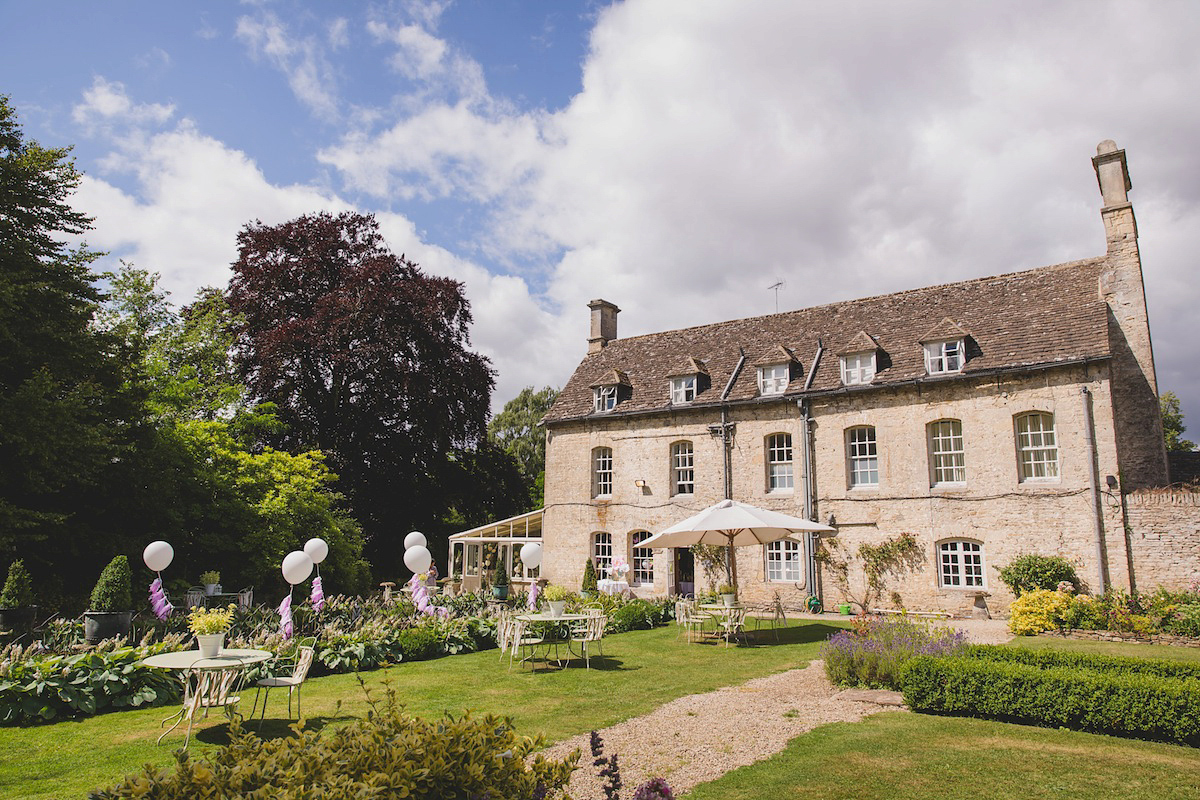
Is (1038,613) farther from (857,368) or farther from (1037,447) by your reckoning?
(857,368)

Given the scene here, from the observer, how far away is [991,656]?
9.33 m

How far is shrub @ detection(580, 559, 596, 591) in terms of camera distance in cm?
2244

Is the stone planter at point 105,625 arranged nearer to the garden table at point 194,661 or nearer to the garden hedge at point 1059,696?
the garden table at point 194,661

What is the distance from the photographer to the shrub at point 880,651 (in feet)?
31.1

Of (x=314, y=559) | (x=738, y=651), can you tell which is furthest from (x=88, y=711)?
(x=738, y=651)

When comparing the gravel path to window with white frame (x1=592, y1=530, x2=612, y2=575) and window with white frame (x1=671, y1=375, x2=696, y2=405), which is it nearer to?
window with white frame (x1=671, y1=375, x2=696, y2=405)

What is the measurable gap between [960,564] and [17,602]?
1957 centimetres

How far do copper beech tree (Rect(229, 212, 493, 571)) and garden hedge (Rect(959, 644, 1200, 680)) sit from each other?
67.2 feet

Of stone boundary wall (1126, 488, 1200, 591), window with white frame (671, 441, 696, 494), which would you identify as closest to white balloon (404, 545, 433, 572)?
window with white frame (671, 441, 696, 494)

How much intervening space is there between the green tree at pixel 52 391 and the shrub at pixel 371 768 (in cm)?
1229

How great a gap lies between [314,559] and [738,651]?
7.98 metres

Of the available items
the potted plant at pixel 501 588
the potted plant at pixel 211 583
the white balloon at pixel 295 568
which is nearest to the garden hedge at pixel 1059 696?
the white balloon at pixel 295 568

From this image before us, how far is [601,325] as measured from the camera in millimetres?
28828

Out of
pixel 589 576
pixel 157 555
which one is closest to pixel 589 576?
pixel 589 576
